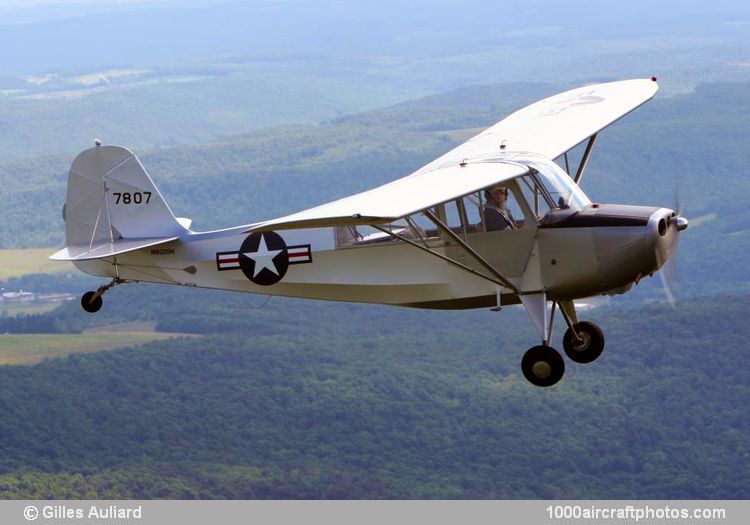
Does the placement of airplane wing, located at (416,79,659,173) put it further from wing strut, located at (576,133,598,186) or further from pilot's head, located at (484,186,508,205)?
pilot's head, located at (484,186,508,205)

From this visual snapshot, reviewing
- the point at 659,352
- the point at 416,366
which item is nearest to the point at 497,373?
the point at 416,366

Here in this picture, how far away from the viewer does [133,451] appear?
142750 millimetres

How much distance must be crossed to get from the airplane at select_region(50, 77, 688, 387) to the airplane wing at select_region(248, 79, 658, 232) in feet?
0.17

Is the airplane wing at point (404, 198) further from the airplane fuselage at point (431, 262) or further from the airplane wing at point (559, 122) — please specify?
the airplane wing at point (559, 122)

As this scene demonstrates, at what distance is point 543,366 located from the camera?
22703 mm

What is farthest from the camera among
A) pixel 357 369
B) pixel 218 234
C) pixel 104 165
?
pixel 357 369

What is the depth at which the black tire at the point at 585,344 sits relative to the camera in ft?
78.0

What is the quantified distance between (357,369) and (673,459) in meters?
39.6

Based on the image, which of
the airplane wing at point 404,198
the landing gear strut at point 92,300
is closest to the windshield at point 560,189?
the airplane wing at point 404,198

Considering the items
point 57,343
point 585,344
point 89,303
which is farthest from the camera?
point 57,343

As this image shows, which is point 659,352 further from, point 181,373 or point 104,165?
point 104,165

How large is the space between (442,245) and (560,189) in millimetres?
1976

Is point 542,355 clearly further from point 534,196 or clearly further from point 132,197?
point 132,197

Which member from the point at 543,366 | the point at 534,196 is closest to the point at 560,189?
the point at 534,196
